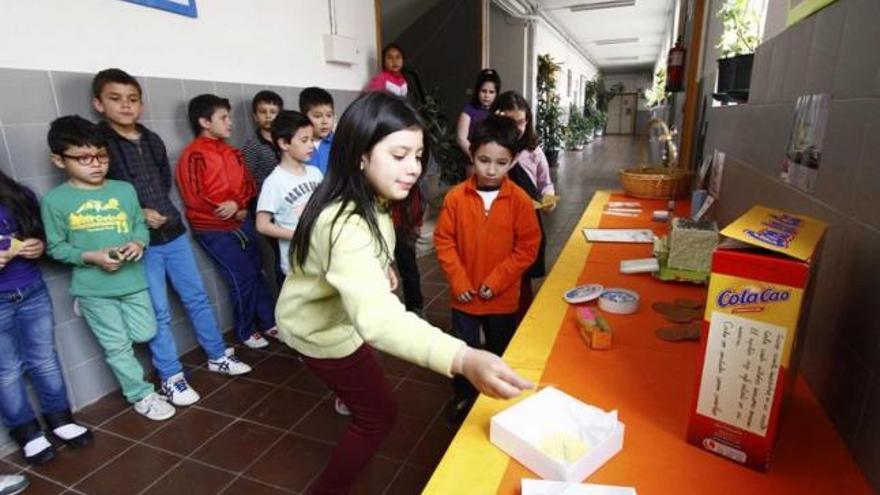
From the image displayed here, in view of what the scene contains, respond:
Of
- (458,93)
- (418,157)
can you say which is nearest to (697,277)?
(418,157)

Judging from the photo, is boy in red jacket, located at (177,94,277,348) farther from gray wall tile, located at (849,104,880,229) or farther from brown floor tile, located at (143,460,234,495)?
gray wall tile, located at (849,104,880,229)

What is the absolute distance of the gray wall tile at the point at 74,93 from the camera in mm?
1919

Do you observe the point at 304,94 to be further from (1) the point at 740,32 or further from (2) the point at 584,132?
(2) the point at 584,132

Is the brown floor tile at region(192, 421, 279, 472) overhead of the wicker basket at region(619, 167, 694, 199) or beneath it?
beneath

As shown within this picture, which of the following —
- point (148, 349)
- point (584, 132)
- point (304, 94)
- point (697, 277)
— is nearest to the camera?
point (697, 277)

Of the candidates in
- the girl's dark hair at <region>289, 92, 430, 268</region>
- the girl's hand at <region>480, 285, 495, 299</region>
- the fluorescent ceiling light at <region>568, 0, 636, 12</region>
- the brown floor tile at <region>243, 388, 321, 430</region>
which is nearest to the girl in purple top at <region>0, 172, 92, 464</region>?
the brown floor tile at <region>243, 388, 321, 430</region>

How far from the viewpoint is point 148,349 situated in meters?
2.37

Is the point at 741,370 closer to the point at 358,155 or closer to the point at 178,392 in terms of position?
the point at 358,155

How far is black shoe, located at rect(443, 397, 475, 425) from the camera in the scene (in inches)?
76.3

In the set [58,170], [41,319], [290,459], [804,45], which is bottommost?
[290,459]

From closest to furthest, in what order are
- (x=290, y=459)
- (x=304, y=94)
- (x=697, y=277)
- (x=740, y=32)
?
(x=697, y=277) → (x=290, y=459) → (x=740, y=32) → (x=304, y=94)

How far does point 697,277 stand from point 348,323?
0.97 metres

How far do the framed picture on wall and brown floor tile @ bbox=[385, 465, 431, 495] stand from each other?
2.26 metres

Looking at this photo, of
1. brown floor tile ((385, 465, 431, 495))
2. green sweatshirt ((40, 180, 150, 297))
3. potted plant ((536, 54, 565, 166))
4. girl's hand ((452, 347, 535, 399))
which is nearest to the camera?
girl's hand ((452, 347, 535, 399))
